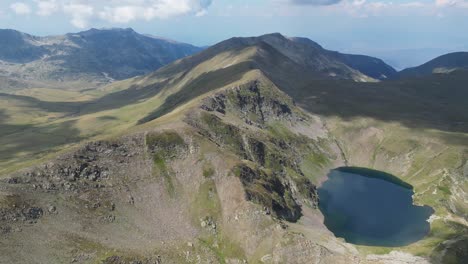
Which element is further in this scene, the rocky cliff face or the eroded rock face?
the eroded rock face

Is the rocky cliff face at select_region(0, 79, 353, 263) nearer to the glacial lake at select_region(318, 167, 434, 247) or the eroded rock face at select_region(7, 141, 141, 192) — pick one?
the eroded rock face at select_region(7, 141, 141, 192)

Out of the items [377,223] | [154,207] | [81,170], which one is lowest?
[377,223]

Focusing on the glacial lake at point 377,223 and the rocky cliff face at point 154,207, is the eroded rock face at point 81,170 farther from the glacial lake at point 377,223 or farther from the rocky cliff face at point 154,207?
the glacial lake at point 377,223

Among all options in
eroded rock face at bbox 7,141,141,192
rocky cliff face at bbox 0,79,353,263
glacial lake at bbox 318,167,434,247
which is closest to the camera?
rocky cliff face at bbox 0,79,353,263

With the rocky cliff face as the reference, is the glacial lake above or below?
below

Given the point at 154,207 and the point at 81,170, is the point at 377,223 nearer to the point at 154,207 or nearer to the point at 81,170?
the point at 154,207

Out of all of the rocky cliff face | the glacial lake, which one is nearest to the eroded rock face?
the rocky cliff face

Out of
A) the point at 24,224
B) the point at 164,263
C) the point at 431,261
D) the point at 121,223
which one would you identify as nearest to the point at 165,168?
the point at 121,223

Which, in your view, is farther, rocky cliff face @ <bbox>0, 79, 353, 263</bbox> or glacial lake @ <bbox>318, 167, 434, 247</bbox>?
glacial lake @ <bbox>318, 167, 434, 247</bbox>

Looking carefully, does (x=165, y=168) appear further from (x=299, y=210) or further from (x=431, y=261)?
(x=431, y=261)

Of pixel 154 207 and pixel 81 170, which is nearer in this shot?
pixel 81 170

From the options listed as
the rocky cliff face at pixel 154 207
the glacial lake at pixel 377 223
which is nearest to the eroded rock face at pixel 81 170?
the rocky cliff face at pixel 154 207

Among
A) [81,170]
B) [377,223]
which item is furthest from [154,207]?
[377,223]

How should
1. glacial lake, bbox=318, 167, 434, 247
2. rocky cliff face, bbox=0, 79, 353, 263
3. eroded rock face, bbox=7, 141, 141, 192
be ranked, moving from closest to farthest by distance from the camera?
rocky cliff face, bbox=0, 79, 353, 263, eroded rock face, bbox=7, 141, 141, 192, glacial lake, bbox=318, 167, 434, 247
